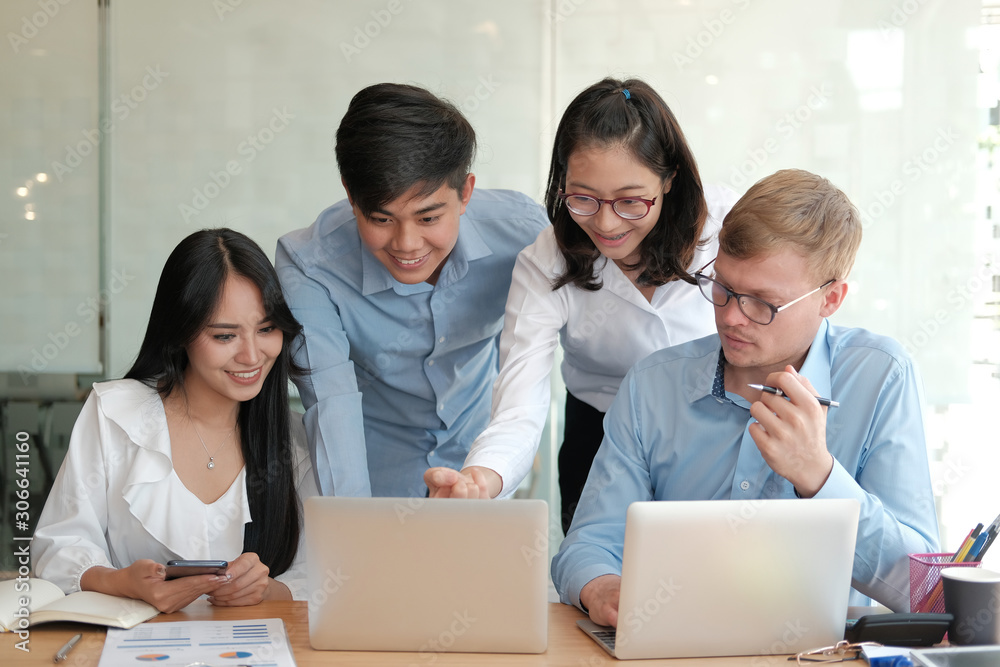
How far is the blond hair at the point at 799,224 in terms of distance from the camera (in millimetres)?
1604

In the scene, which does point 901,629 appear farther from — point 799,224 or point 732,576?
point 799,224

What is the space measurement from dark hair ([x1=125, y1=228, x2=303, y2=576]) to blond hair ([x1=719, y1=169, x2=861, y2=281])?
3.52 feet

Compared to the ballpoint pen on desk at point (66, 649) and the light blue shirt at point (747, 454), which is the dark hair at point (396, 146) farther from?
the ballpoint pen on desk at point (66, 649)

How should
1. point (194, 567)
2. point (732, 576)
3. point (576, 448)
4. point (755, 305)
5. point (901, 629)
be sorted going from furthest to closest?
point (576, 448) → point (755, 305) → point (194, 567) → point (901, 629) → point (732, 576)

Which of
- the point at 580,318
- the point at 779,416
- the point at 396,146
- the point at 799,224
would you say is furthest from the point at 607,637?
the point at 396,146

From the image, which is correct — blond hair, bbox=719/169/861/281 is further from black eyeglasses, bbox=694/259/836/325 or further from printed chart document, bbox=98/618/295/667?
printed chart document, bbox=98/618/295/667

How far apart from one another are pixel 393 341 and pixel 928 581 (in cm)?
137

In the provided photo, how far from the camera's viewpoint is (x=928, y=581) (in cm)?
142

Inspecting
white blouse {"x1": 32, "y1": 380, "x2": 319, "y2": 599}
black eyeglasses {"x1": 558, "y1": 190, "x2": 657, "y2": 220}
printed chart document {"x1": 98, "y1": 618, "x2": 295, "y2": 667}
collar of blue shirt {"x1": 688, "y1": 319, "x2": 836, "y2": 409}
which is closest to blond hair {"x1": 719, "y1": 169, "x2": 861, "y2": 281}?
collar of blue shirt {"x1": 688, "y1": 319, "x2": 836, "y2": 409}

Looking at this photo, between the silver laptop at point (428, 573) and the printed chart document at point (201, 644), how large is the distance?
0.29 ft

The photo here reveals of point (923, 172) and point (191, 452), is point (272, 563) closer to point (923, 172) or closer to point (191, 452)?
point (191, 452)

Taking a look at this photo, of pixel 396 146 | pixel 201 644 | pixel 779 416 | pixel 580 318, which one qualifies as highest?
pixel 396 146

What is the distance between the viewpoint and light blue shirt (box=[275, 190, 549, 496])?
205 cm

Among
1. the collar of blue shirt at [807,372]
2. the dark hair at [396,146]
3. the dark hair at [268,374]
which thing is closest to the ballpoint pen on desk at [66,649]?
the dark hair at [268,374]
